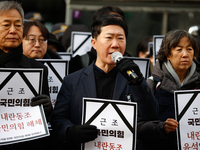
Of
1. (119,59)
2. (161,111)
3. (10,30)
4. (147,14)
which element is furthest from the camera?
(147,14)

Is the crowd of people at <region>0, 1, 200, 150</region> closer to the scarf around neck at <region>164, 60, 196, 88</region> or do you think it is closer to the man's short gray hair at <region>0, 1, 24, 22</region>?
the man's short gray hair at <region>0, 1, 24, 22</region>

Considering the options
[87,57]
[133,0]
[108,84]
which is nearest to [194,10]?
[133,0]

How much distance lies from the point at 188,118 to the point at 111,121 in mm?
749

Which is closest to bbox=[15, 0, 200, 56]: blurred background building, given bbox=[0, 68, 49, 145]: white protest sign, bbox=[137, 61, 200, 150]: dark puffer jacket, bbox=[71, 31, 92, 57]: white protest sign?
bbox=[71, 31, 92, 57]: white protest sign

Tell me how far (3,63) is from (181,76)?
1.90 m

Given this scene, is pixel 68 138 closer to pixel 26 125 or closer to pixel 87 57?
pixel 26 125

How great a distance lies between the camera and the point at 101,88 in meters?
3.25

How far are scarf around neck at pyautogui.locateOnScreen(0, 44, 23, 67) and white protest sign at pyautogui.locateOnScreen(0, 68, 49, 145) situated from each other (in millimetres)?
159

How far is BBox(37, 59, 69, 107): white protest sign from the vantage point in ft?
13.5

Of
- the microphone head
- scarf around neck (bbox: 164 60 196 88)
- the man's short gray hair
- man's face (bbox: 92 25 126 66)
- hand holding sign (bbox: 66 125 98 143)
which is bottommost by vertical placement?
hand holding sign (bbox: 66 125 98 143)

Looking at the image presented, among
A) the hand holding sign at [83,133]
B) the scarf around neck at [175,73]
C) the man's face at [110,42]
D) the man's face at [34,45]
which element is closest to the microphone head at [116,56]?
the man's face at [110,42]

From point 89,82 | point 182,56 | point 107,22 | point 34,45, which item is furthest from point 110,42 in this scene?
point 34,45

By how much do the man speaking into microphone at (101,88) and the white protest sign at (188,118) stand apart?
293mm

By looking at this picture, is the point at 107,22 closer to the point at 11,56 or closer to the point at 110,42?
the point at 110,42
